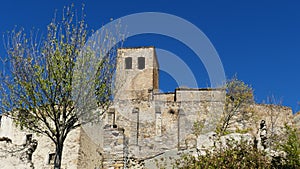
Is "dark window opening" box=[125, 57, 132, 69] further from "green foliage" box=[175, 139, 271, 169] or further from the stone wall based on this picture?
"green foliage" box=[175, 139, 271, 169]

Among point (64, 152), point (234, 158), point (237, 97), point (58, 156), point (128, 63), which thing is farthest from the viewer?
point (128, 63)

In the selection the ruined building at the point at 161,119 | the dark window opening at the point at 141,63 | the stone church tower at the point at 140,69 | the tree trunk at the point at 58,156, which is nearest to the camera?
the tree trunk at the point at 58,156

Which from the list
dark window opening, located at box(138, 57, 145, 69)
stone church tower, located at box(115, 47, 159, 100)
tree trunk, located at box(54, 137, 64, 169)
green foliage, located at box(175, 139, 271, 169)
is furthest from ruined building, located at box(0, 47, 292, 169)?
green foliage, located at box(175, 139, 271, 169)

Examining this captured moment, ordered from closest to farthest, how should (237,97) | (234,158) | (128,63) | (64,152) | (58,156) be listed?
(234,158)
(58,156)
(64,152)
(237,97)
(128,63)

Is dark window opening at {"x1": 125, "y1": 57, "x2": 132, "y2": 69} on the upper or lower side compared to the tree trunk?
upper

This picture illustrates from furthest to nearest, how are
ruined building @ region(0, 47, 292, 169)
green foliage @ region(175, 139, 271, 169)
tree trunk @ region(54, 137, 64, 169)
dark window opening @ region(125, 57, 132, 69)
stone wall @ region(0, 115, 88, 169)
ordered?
dark window opening @ region(125, 57, 132, 69) < ruined building @ region(0, 47, 292, 169) < stone wall @ region(0, 115, 88, 169) < tree trunk @ region(54, 137, 64, 169) < green foliage @ region(175, 139, 271, 169)

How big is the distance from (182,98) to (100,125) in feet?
48.9

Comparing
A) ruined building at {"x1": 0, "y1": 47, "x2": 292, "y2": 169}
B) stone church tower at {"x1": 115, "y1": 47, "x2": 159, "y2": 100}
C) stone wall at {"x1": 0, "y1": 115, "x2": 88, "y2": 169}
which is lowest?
stone wall at {"x1": 0, "y1": 115, "x2": 88, "y2": 169}

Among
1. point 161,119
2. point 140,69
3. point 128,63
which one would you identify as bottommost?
point 161,119

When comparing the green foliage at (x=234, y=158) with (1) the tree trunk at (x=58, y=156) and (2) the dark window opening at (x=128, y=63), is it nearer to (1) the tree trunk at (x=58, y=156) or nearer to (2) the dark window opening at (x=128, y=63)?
(1) the tree trunk at (x=58, y=156)

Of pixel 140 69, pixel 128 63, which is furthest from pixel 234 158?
pixel 128 63

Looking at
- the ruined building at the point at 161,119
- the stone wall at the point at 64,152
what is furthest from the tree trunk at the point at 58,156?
the ruined building at the point at 161,119

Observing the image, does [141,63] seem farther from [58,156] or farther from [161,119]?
[58,156]

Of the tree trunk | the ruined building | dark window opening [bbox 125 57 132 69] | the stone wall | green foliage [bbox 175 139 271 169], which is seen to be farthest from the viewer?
dark window opening [bbox 125 57 132 69]
